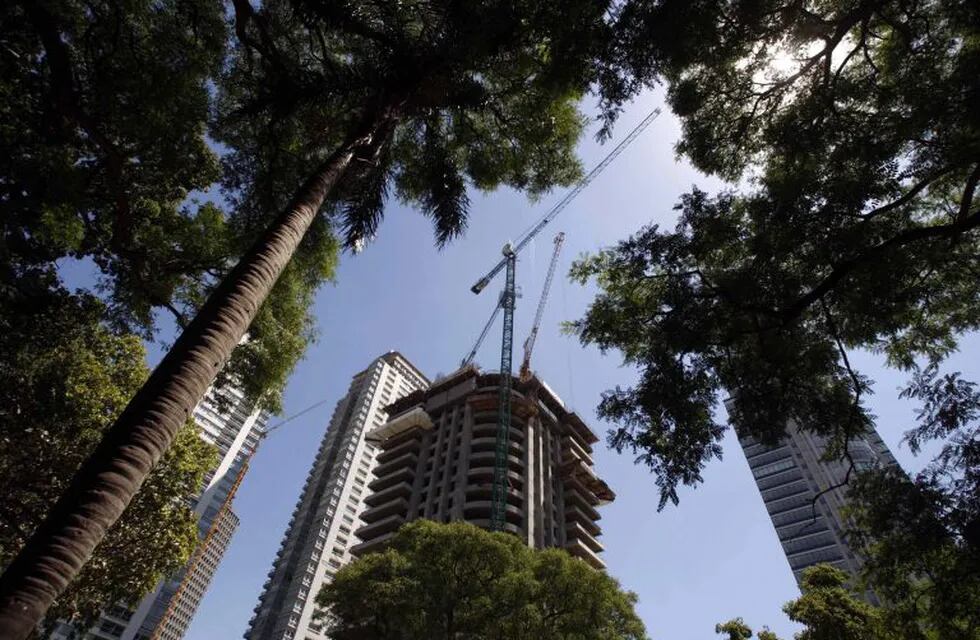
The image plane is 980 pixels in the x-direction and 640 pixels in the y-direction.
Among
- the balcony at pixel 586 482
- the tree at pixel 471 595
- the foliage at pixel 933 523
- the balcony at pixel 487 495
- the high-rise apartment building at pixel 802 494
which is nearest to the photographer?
the foliage at pixel 933 523

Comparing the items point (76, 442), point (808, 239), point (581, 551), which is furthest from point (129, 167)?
point (581, 551)

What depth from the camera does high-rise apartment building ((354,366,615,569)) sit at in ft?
193

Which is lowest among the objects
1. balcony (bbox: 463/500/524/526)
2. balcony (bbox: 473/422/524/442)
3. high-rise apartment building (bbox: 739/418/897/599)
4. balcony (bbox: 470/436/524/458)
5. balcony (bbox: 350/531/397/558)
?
balcony (bbox: 350/531/397/558)

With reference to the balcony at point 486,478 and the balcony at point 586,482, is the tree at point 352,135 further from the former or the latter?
the balcony at point 586,482

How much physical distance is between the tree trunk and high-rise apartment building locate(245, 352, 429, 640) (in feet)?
221

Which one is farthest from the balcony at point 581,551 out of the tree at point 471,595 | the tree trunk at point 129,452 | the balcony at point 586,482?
the tree trunk at point 129,452

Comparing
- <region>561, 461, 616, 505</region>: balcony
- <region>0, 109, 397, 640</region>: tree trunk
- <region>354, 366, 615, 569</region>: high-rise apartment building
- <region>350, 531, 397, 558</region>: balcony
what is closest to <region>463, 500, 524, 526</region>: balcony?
<region>354, 366, 615, 569</region>: high-rise apartment building

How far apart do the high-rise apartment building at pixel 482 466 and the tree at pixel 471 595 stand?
3269 cm

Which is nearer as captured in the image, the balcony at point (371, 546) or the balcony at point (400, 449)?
the balcony at point (371, 546)

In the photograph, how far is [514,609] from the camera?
2086 centimetres

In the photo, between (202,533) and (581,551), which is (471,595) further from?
(202,533)

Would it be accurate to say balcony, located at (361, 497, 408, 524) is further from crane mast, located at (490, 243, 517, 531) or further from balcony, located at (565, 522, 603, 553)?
balcony, located at (565, 522, 603, 553)

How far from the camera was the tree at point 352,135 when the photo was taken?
139 inches

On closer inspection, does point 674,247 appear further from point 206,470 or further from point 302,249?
point 206,470
